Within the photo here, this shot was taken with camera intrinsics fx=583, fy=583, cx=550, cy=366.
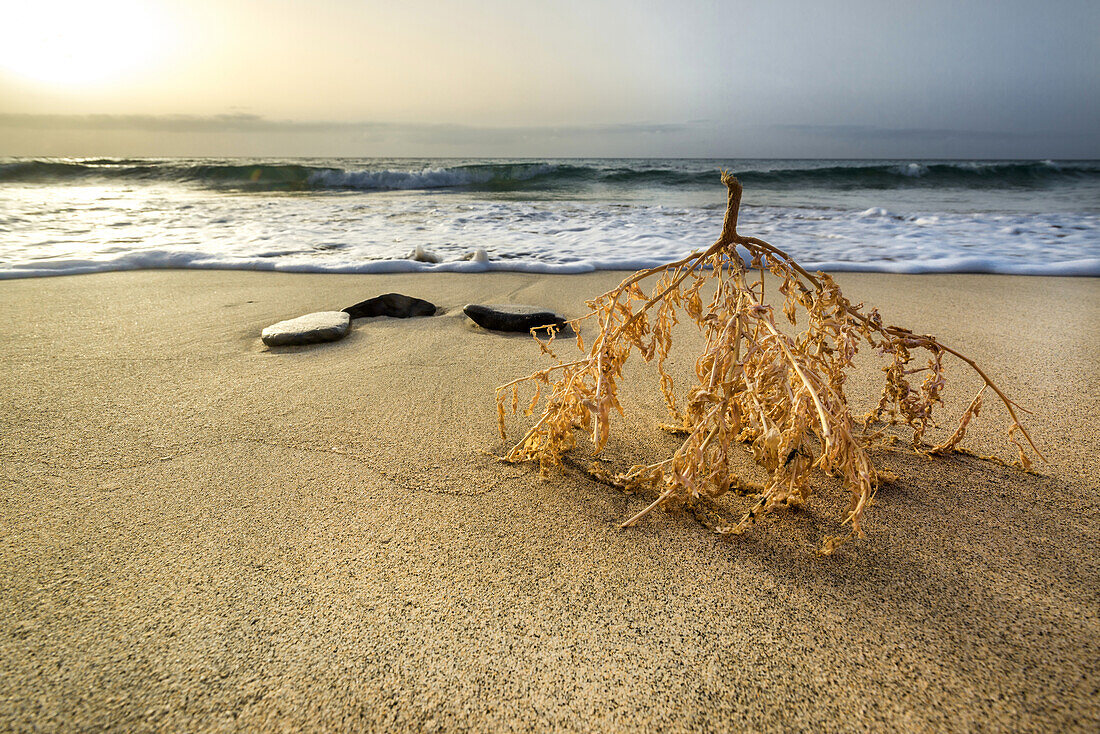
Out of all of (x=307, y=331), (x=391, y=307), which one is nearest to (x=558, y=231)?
(x=391, y=307)

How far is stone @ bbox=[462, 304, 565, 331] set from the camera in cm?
307

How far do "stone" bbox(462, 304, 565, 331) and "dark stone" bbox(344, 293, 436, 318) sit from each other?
439 millimetres

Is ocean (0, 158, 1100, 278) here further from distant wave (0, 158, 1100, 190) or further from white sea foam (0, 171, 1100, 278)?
distant wave (0, 158, 1100, 190)

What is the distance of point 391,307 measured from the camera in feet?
11.2

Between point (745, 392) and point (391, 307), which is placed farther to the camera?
point (391, 307)

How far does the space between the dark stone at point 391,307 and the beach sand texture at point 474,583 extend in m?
1.17

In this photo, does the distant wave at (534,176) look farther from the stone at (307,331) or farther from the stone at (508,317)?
the stone at (307,331)

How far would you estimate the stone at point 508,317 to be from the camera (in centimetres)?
307

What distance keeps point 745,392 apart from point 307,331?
2229 mm

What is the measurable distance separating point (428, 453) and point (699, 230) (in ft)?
21.6

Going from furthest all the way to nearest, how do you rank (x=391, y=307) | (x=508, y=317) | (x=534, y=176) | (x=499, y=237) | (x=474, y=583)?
(x=534, y=176), (x=499, y=237), (x=391, y=307), (x=508, y=317), (x=474, y=583)

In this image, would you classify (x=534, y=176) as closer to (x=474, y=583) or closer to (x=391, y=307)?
(x=391, y=307)

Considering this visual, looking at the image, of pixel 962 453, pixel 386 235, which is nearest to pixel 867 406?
pixel 962 453

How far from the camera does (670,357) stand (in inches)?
105
